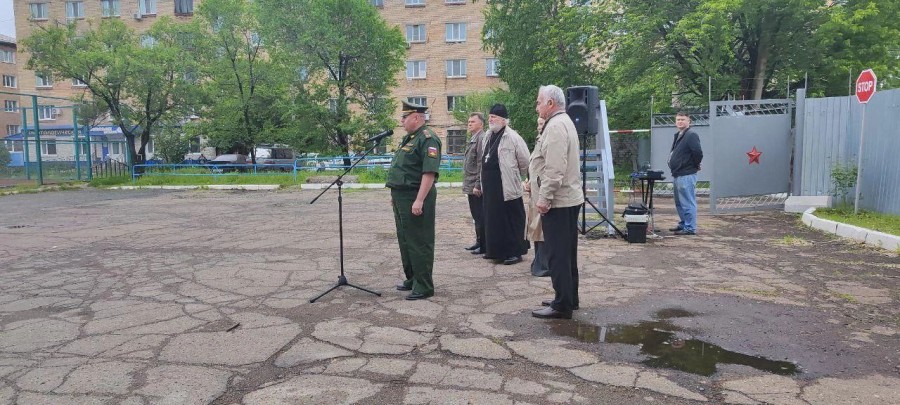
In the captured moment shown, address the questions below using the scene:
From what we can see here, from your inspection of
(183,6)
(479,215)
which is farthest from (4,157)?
(183,6)

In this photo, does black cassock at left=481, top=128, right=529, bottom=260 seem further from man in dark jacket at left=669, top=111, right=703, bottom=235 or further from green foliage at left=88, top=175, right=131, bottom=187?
green foliage at left=88, top=175, right=131, bottom=187

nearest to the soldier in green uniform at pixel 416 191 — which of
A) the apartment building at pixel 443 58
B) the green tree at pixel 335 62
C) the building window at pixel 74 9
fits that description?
the green tree at pixel 335 62

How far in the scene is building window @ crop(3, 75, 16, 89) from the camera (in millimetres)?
49644

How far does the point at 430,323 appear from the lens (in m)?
4.54

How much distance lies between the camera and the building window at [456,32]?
40.1 metres

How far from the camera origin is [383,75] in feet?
81.1

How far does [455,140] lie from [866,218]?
106ft

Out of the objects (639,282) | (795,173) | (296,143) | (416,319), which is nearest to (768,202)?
(795,173)

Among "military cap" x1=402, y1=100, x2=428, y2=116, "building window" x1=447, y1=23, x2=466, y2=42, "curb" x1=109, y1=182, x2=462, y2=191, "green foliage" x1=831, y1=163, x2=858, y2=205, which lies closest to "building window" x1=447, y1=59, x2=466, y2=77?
"building window" x1=447, y1=23, x2=466, y2=42

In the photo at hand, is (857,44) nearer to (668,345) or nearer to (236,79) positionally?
(668,345)

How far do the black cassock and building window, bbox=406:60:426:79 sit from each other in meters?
35.2

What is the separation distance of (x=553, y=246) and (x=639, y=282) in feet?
5.90

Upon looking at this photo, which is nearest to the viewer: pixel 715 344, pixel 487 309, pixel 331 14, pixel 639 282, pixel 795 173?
pixel 715 344

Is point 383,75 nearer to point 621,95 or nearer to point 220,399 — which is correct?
point 621,95
